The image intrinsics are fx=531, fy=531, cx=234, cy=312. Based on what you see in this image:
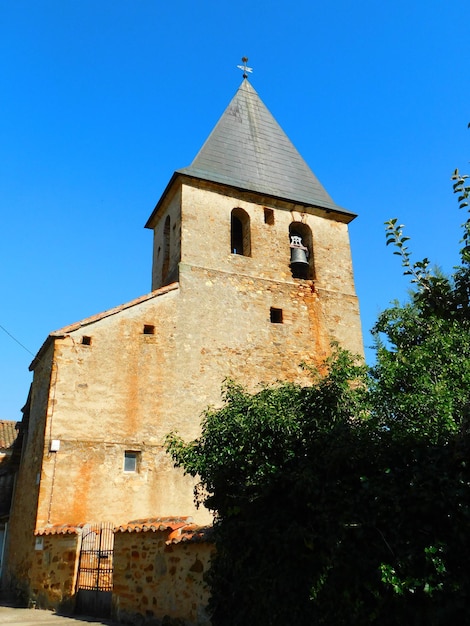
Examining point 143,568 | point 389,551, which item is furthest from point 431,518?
point 143,568

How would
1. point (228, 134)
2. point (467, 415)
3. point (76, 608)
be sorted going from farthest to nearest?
point (228, 134) < point (76, 608) < point (467, 415)

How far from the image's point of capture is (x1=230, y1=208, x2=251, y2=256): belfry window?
54.9 ft

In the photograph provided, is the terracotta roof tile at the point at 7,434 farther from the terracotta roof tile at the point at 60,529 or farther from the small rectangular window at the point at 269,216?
the small rectangular window at the point at 269,216

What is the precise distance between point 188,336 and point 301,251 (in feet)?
16.5

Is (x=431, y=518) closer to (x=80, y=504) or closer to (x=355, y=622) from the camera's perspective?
(x=355, y=622)

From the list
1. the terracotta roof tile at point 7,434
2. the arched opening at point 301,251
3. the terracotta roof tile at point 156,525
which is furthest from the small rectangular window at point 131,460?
the terracotta roof tile at point 7,434

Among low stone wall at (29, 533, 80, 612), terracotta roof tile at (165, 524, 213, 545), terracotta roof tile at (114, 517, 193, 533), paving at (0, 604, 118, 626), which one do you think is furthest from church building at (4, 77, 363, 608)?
terracotta roof tile at (165, 524, 213, 545)

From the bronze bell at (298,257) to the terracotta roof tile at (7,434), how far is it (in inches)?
456

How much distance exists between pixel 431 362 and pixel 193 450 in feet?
15.8

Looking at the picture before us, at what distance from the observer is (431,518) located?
5.01 m

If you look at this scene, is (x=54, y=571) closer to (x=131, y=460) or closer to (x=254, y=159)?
(x=131, y=460)

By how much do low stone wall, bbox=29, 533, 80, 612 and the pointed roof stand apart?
34.8ft

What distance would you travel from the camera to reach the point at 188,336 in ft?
47.0

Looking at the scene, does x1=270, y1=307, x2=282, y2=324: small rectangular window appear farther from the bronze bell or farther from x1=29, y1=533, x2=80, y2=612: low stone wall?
x1=29, y1=533, x2=80, y2=612: low stone wall
